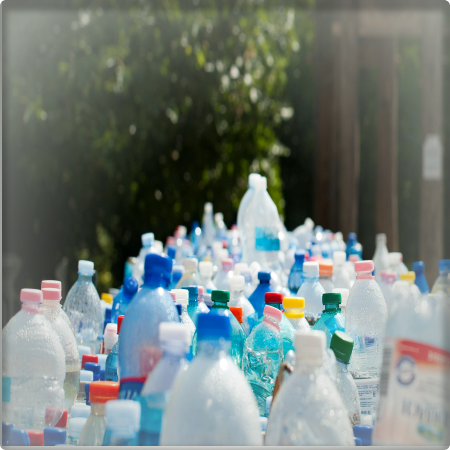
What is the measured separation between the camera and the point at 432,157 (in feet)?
17.9

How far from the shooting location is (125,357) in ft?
3.89

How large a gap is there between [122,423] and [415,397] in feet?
1.56

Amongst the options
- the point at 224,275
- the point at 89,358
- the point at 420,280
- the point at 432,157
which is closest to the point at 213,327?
the point at 89,358

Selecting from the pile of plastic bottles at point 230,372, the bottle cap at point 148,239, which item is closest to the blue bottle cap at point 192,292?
the pile of plastic bottles at point 230,372

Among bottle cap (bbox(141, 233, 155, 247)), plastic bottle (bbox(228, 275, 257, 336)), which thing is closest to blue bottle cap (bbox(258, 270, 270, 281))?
plastic bottle (bbox(228, 275, 257, 336))

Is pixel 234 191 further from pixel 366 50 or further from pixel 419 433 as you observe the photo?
pixel 419 433

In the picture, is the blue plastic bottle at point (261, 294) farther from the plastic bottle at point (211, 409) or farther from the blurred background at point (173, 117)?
the blurred background at point (173, 117)

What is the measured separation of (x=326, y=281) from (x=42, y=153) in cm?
393

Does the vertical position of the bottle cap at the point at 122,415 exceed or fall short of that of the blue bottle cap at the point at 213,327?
it falls short

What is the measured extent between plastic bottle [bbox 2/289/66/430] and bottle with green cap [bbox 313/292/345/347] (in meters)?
0.72

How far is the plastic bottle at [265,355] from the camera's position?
1.60 meters

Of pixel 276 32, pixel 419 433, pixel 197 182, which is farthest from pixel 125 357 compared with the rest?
pixel 276 32

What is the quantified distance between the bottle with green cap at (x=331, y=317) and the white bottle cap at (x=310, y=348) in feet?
2.12

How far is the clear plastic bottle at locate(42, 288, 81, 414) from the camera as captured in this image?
1639mm
